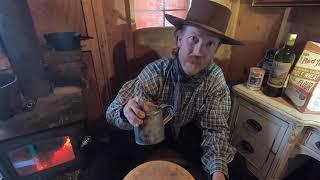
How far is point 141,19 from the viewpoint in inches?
49.4

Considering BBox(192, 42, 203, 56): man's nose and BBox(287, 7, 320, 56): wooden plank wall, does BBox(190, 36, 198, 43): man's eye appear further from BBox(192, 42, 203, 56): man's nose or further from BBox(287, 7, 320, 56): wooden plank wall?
BBox(287, 7, 320, 56): wooden plank wall

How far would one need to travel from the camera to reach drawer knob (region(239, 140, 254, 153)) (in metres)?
1.27

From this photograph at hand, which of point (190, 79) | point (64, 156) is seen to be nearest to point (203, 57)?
point (190, 79)

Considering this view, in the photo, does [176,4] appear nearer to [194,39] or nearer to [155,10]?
[155,10]

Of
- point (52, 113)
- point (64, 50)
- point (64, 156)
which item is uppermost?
point (64, 50)

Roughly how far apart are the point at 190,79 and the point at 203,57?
15 cm

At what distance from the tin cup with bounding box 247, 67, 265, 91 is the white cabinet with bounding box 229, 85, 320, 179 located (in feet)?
0.12

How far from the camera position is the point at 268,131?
43.8 inches

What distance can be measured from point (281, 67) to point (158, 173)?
0.82 metres

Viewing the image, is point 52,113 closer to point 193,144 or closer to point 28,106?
point 28,106

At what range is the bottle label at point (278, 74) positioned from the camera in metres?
1.03

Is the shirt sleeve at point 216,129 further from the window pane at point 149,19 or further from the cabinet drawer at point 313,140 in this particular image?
the window pane at point 149,19

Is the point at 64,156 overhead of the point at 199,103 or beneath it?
beneath

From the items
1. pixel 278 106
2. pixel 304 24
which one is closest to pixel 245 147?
pixel 278 106
